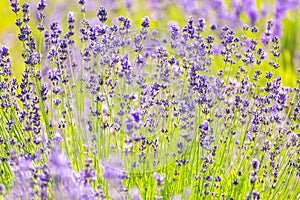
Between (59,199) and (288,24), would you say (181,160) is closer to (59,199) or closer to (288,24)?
(59,199)

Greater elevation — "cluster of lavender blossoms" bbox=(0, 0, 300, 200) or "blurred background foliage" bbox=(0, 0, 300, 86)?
"blurred background foliage" bbox=(0, 0, 300, 86)

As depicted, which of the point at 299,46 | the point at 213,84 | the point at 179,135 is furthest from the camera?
the point at 299,46

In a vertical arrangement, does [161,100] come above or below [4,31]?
below

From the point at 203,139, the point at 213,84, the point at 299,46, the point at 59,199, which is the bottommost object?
the point at 59,199

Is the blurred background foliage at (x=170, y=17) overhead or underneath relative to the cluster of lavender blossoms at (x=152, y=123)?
overhead

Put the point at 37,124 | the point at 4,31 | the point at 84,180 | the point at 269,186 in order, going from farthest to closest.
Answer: the point at 4,31
the point at 269,186
the point at 37,124
the point at 84,180

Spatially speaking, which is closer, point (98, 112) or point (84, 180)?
point (84, 180)

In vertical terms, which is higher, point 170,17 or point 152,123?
point 170,17

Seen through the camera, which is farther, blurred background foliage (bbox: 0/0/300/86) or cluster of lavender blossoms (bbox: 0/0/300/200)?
blurred background foliage (bbox: 0/0/300/86)

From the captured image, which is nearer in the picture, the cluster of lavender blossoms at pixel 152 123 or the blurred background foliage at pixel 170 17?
the cluster of lavender blossoms at pixel 152 123

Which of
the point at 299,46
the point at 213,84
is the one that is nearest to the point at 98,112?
the point at 213,84

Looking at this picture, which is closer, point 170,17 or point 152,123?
point 152,123
